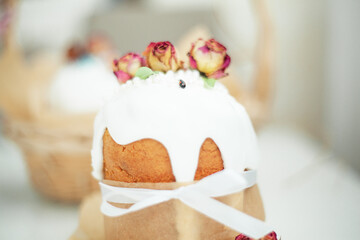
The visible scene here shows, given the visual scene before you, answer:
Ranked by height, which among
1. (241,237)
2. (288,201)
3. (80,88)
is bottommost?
(288,201)

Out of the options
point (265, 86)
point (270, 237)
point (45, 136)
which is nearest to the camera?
point (270, 237)

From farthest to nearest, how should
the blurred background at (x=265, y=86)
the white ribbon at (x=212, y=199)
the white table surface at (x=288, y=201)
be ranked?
the blurred background at (x=265, y=86) < the white table surface at (x=288, y=201) < the white ribbon at (x=212, y=199)

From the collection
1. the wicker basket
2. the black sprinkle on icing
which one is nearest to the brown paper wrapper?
the black sprinkle on icing

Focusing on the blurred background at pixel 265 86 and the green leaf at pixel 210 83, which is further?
the blurred background at pixel 265 86

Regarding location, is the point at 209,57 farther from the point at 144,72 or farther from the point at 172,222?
the point at 172,222

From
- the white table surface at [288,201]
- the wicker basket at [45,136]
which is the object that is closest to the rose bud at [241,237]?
the white table surface at [288,201]

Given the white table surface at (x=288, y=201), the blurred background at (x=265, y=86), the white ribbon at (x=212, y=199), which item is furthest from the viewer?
the blurred background at (x=265, y=86)

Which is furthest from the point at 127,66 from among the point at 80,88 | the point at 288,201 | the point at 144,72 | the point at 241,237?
the point at 288,201

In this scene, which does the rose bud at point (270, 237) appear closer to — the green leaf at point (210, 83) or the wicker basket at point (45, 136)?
the green leaf at point (210, 83)
